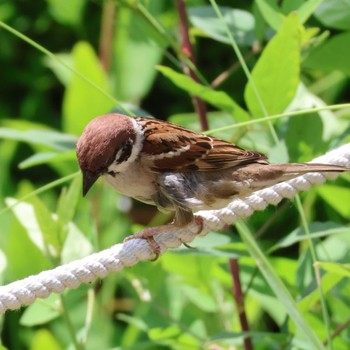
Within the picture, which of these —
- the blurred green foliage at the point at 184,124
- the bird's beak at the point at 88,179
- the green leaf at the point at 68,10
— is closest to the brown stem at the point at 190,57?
the blurred green foliage at the point at 184,124

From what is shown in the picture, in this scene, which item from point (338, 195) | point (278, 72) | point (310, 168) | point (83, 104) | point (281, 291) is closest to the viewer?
point (281, 291)

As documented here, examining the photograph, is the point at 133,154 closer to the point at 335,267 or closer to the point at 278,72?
the point at 278,72

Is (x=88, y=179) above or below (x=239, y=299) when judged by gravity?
above

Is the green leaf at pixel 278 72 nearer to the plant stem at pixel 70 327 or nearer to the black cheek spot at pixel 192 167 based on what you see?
the black cheek spot at pixel 192 167

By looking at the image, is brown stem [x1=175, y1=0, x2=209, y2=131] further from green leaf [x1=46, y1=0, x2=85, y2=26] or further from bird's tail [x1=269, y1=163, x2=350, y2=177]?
green leaf [x1=46, y1=0, x2=85, y2=26]

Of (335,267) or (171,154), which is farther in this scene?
(171,154)

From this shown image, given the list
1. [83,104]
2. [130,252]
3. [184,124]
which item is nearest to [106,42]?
[83,104]

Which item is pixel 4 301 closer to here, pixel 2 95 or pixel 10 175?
pixel 10 175

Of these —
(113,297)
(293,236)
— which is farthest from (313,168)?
(113,297)
